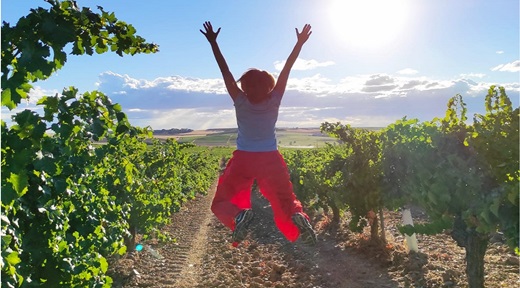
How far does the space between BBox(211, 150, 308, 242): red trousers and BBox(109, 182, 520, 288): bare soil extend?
17.8 ft

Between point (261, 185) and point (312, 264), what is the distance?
732 cm

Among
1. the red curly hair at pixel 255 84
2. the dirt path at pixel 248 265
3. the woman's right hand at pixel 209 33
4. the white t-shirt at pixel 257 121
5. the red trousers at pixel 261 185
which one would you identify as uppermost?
the woman's right hand at pixel 209 33

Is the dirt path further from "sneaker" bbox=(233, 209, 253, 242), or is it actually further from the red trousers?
"sneaker" bbox=(233, 209, 253, 242)

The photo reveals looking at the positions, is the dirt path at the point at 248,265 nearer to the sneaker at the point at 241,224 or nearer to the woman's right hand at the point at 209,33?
the sneaker at the point at 241,224

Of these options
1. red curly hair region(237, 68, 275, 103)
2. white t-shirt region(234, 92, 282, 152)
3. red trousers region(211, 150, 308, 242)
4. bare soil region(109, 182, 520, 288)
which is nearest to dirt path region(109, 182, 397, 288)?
bare soil region(109, 182, 520, 288)

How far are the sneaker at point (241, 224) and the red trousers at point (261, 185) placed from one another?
0.11 m

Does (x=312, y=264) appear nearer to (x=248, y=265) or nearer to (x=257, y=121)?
(x=248, y=265)

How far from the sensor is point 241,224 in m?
4.99

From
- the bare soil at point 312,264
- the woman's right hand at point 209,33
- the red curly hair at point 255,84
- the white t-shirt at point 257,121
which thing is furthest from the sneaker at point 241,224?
the bare soil at point 312,264

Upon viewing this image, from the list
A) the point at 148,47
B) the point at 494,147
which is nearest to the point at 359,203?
the point at 494,147

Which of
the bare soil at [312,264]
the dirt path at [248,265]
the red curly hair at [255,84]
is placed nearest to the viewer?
the red curly hair at [255,84]

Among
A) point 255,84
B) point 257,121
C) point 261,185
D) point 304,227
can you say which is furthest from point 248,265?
point 255,84

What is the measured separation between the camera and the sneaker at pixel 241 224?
4.98 m

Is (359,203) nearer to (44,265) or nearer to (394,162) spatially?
(394,162)
